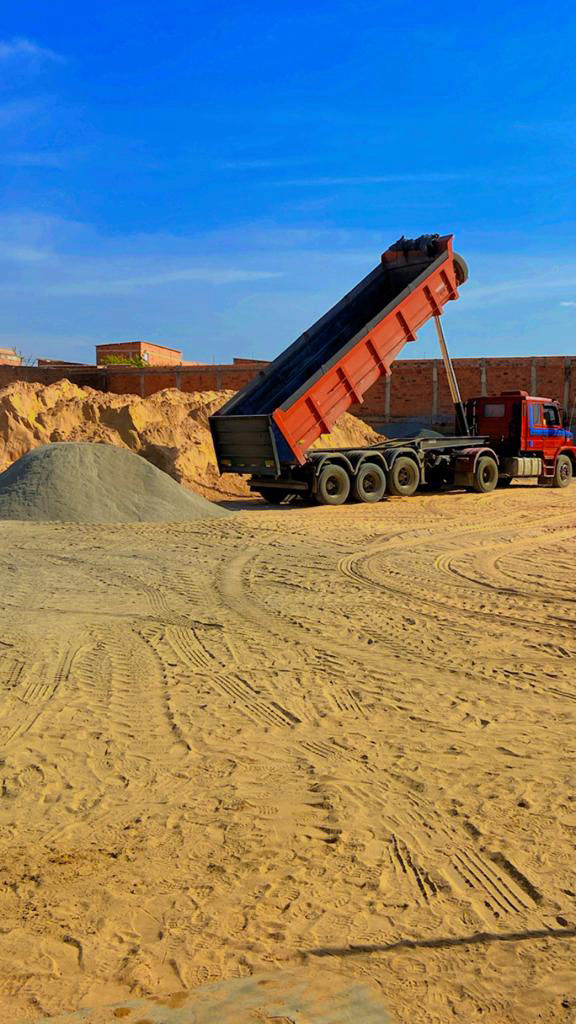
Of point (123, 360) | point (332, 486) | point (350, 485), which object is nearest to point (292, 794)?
point (332, 486)

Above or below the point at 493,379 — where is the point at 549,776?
below

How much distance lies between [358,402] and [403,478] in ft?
10.4

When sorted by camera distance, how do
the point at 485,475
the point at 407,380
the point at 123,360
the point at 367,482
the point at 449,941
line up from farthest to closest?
the point at 123,360
the point at 407,380
the point at 485,475
the point at 367,482
the point at 449,941

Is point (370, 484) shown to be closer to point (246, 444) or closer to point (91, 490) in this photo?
point (246, 444)

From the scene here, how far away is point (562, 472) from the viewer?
78.8ft

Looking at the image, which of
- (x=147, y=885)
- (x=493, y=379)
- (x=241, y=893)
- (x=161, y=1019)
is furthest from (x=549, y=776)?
(x=493, y=379)

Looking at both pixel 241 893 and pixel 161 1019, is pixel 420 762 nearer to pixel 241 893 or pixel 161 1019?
pixel 241 893

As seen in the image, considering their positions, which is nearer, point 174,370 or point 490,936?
point 490,936

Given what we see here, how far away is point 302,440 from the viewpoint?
1806 centimetres

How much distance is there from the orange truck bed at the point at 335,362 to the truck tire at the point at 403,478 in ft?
7.37

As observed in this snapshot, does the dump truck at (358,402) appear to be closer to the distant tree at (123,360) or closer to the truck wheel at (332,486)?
the truck wheel at (332,486)

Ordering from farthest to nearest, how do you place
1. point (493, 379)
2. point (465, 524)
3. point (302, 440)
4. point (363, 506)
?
point (493, 379), point (363, 506), point (302, 440), point (465, 524)

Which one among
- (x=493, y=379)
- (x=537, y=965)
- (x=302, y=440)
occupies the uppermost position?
→ (x=493, y=379)

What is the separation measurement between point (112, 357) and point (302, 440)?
28582mm
